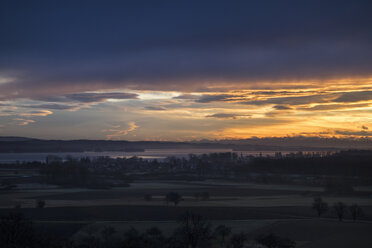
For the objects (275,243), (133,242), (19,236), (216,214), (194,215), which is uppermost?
(19,236)

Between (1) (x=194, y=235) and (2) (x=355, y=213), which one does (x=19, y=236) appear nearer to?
(1) (x=194, y=235)

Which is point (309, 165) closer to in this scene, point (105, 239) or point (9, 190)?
point (9, 190)

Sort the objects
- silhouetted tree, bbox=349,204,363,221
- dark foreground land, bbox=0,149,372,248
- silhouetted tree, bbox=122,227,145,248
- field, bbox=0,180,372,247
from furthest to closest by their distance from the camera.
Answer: silhouetted tree, bbox=349,204,363,221 → field, bbox=0,180,372,247 → dark foreground land, bbox=0,149,372,248 → silhouetted tree, bbox=122,227,145,248

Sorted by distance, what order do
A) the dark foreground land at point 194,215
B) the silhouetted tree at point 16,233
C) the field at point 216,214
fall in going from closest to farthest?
the silhouetted tree at point 16,233 < the dark foreground land at point 194,215 < the field at point 216,214

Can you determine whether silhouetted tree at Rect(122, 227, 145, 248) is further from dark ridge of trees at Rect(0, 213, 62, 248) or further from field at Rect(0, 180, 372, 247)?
field at Rect(0, 180, 372, 247)

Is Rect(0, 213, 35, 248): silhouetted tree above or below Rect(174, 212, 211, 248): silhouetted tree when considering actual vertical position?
above

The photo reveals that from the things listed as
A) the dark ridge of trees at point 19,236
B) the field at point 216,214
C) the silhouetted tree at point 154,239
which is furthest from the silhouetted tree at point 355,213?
the dark ridge of trees at point 19,236

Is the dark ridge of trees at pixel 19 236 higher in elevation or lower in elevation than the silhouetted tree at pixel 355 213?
higher

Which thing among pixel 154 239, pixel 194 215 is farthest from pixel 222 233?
pixel 154 239

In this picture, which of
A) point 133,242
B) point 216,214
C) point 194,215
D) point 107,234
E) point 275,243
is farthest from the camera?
point 216,214

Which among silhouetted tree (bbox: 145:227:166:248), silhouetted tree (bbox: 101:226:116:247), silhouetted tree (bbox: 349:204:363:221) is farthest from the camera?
silhouetted tree (bbox: 349:204:363:221)

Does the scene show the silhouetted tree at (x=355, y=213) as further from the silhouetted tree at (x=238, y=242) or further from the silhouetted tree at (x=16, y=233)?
the silhouetted tree at (x=16, y=233)

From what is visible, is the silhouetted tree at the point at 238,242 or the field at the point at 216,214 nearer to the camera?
the silhouetted tree at the point at 238,242

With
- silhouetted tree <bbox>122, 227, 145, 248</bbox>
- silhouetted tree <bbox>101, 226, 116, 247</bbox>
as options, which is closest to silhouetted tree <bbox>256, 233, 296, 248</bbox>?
silhouetted tree <bbox>122, 227, 145, 248</bbox>
